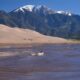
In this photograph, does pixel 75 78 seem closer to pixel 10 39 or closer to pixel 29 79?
pixel 29 79

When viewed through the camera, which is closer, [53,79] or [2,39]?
[53,79]

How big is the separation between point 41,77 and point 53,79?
6.22 feet

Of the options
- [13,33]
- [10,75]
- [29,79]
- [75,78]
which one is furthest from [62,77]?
[13,33]

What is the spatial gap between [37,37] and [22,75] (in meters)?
165

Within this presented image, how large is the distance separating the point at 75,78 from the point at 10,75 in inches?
261

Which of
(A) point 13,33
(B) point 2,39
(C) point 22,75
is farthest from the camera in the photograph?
(A) point 13,33

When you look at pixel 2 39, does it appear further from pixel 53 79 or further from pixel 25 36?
pixel 53 79

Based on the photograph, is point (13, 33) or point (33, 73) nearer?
point (33, 73)

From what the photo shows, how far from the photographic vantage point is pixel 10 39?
176m

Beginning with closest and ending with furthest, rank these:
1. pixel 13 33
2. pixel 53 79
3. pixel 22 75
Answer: pixel 53 79 < pixel 22 75 < pixel 13 33

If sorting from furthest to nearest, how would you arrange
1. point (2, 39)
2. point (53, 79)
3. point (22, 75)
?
point (2, 39) < point (22, 75) < point (53, 79)

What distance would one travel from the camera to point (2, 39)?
170 m

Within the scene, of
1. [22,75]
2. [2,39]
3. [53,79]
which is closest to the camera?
[53,79]

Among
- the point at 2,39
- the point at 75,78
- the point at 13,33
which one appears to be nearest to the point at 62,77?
the point at 75,78
